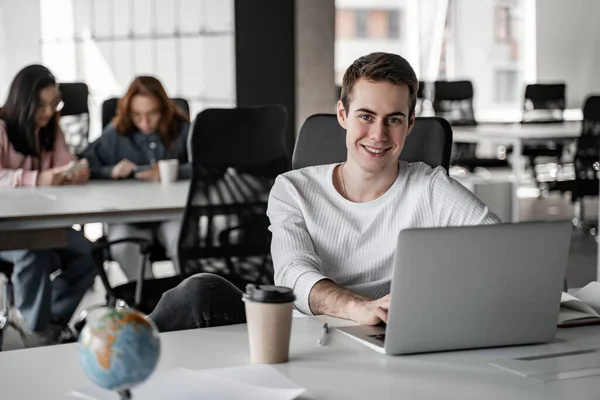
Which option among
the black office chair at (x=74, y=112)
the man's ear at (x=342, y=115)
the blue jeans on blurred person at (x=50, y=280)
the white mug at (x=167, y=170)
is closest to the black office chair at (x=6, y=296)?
the blue jeans on blurred person at (x=50, y=280)

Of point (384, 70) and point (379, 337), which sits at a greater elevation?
point (384, 70)

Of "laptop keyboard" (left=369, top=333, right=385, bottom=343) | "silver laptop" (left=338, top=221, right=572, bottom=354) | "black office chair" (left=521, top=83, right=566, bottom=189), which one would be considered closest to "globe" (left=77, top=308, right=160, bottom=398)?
"silver laptop" (left=338, top=221, right=572, bottom=354)

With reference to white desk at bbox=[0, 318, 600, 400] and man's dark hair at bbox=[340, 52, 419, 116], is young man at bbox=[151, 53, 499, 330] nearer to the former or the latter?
man's dark hair at bbox=[340, 52, 419, 116]

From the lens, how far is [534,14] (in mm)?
10836

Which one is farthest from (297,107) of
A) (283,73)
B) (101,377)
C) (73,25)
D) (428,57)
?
(428,57)

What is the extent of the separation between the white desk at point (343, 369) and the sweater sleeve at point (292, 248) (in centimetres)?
29

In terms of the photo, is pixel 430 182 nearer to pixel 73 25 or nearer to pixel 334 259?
pixel 334 259

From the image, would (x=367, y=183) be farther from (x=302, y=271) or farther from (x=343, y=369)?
(x=343, y=369)

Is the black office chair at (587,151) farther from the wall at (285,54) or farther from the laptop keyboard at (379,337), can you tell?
the laptop keyboard at (379,337)

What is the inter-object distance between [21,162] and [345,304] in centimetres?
257

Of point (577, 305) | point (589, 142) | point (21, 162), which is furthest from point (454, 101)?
point (577, 305)

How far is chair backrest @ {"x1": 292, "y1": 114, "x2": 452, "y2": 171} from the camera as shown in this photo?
97.5 inches

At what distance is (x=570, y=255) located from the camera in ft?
19.7

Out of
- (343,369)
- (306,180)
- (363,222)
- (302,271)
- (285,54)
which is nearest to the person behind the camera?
(343,369)
